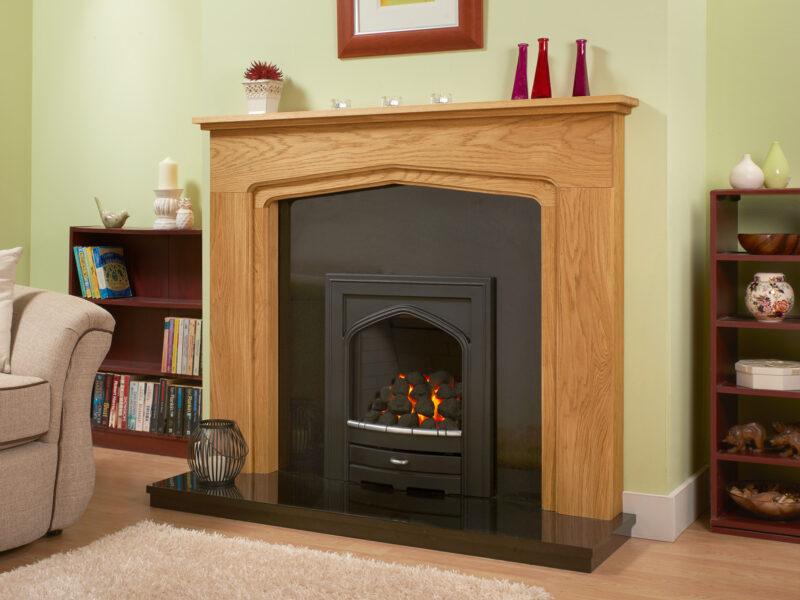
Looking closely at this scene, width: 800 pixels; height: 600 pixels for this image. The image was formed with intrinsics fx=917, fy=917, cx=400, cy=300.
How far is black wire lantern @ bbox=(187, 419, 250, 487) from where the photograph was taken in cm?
331

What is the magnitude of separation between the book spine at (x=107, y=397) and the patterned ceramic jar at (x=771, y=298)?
9.46ft

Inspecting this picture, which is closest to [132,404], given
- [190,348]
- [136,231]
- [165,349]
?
[165,349]

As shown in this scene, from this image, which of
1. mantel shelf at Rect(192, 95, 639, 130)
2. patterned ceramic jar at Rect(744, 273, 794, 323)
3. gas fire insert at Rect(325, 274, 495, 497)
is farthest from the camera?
gas fire insert at Rect(325, 274, 495, 497)

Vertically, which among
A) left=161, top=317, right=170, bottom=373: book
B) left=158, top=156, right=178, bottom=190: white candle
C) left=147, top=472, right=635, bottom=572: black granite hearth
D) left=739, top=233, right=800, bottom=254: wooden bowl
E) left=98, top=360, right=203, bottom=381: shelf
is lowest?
left=147, top=472, right=635, bottom=572: black granite hearth

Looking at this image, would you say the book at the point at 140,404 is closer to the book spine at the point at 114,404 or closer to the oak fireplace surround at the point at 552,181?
the book spine at the point at 114,404

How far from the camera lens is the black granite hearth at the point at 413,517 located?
9.09 ft

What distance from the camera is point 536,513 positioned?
304 centimetres

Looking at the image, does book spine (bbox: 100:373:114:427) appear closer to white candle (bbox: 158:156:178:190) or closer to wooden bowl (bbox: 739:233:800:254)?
white candle (bbox: 158:156:178:190)

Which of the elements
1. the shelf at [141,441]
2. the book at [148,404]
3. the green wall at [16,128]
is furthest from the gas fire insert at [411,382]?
the green wall at [16,128]

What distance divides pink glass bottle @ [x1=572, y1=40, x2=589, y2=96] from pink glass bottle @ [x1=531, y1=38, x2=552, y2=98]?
0.09 metres

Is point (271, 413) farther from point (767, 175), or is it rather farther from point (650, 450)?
point (767, 175)

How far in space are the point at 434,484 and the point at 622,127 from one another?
54.8 inches

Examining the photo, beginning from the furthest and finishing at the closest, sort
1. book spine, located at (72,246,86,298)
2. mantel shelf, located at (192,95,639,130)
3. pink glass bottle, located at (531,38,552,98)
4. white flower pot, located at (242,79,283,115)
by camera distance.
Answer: book spine, located at (72,246,86,298) → white flower pot, located at (242,79,283,115) → pink glass bottle, located at (531,38,552,98) → mantel shelf, located at (192,95,639,130)

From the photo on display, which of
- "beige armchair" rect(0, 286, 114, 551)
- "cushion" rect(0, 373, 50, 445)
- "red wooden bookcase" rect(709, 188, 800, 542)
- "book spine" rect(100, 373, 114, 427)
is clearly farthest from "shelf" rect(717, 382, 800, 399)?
"book spine" rect(100, 373, 114, 427)
